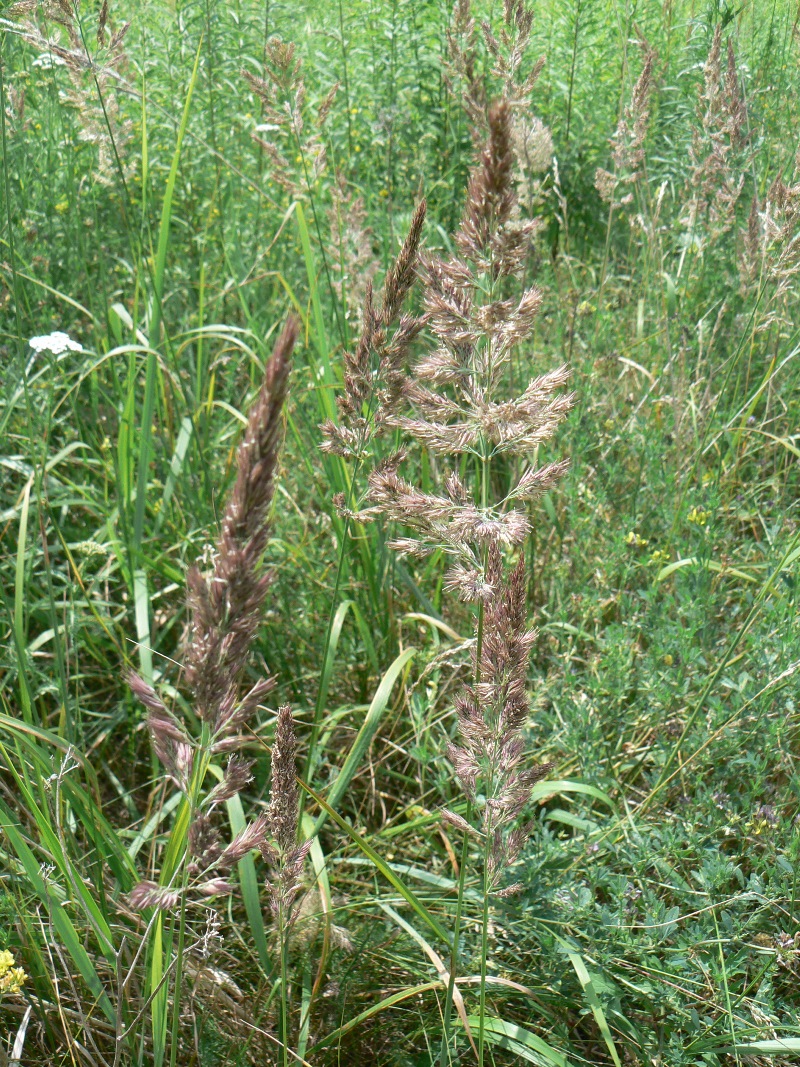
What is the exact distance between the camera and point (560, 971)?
162cm

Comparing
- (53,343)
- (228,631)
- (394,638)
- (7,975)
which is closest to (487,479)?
(228,631)

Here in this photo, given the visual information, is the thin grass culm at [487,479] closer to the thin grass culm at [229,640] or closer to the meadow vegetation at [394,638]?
the meadow vegetation at [394,638]

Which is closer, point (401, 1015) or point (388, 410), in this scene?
point (388, 410)

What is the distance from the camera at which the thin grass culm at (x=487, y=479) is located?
1044mm

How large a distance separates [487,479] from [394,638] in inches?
46.4

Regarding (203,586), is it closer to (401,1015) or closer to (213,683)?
(213,683)

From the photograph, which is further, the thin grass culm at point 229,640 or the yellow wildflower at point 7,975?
the yellow wildflower at point 7,975

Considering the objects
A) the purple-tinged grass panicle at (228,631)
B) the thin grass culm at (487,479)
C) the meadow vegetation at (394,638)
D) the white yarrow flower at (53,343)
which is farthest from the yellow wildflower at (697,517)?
the purple-tinged grass panicle at (228,631)

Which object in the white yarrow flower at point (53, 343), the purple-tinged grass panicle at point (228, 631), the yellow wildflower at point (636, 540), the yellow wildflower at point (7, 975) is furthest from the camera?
the yellow wildflower at point (636, 540)

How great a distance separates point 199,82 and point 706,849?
351 centimetres

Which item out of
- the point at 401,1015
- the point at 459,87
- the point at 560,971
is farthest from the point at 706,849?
the point at 459,87

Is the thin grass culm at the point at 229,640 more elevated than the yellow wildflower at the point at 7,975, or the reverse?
Result: the thin grass culm at the point at 229,640

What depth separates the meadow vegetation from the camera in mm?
1142

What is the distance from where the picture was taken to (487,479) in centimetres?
117
